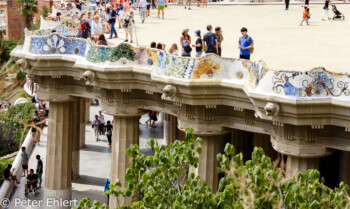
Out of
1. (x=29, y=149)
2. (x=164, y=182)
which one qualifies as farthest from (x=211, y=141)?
(x=29, y=149)

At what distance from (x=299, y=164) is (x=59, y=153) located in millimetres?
14232

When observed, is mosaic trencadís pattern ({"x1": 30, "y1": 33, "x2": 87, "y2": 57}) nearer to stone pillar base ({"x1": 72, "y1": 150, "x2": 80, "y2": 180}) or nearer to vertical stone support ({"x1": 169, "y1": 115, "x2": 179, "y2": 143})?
stone pillar base ({"x1": 72, "y1": 150, "x2": 80, "y2": 180})

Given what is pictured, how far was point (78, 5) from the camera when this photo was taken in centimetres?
5100

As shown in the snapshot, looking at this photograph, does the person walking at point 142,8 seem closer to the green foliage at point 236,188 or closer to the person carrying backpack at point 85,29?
the person carrying backpack at point 85,29

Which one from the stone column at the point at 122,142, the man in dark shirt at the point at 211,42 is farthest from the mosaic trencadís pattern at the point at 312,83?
the stone column at the point at 122,142

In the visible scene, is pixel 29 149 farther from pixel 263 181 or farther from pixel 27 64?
pixel 263 181

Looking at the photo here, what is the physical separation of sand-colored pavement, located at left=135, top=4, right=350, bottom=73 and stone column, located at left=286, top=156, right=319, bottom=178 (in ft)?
17.8

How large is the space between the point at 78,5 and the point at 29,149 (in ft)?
32.5

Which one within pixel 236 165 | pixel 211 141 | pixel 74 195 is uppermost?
pixel 236 165

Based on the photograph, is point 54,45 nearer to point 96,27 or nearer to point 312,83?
point 96,27

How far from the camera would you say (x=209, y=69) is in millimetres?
28469

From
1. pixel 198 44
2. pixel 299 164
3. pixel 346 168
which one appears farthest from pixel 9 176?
pixel 299 164

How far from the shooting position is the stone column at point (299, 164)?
88.1 feet

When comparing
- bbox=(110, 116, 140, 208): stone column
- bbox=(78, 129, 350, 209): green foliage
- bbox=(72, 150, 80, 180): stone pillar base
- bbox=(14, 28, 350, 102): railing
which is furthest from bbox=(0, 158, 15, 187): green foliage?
bbox=(78, 129, 350, 209): green foliage
